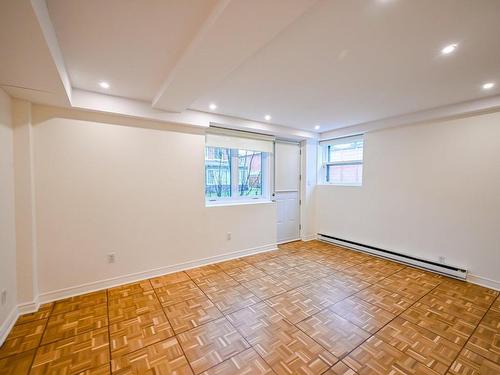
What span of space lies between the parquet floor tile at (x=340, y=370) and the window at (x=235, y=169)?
278cm

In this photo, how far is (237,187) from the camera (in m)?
4.18

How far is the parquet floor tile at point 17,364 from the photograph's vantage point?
1.61 m

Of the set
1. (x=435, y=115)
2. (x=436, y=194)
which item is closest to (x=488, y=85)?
(x=435, y=115)

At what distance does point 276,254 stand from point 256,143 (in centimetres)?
212

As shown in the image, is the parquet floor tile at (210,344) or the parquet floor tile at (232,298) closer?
the parquet floor tile at (210,344)

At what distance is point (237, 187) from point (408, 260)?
313cm

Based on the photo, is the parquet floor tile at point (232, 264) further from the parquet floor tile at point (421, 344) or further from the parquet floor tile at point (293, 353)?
the parquet floor tile at point (421, 344)

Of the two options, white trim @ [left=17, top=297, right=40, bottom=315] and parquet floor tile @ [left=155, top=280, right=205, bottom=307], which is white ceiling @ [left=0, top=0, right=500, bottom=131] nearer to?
white trim @ [left=17, top=297, right=40, bottom=315]

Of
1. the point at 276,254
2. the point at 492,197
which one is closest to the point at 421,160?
the point at 492,197

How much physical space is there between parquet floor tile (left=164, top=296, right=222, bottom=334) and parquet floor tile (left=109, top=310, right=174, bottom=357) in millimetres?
74

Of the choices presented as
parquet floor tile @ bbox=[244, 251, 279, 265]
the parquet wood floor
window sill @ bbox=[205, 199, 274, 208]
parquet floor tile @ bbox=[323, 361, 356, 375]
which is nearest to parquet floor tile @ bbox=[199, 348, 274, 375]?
the parquet wood floor

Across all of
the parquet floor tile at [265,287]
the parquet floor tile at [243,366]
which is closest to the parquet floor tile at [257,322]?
the parquet floor tile at [243,366]

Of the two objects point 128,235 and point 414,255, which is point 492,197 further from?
point 128,235

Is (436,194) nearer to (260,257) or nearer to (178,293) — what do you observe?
(260,257)
